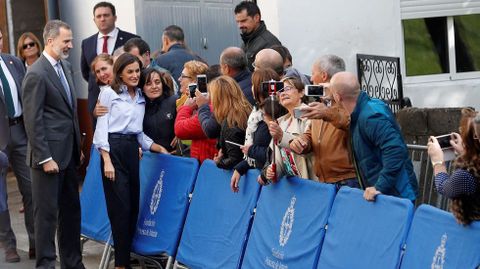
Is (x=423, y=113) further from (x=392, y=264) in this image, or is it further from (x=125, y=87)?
(x=392, y=264)

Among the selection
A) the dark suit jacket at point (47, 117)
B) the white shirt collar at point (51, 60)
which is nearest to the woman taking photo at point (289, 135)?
the dark suit jacket at point (47, 117)

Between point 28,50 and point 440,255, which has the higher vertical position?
point 28,50

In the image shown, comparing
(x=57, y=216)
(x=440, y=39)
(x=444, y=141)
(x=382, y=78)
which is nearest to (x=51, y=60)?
(x=57, y=216)

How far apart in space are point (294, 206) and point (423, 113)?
4.35 meters

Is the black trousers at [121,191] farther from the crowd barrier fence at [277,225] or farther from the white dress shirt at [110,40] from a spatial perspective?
the white dress shirt at [110,40]

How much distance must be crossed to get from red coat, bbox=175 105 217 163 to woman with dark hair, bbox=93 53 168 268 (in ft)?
1.64

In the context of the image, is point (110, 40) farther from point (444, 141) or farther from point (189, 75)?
point (444, 141)

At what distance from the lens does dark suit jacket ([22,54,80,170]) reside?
9.73 metres

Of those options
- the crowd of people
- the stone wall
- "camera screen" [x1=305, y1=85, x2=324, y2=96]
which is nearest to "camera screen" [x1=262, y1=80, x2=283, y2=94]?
the crowd of people

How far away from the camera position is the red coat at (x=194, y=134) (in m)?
9.84

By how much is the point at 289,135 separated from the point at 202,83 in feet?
4.76

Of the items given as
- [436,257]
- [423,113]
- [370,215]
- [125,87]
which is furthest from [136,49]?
[436,257]

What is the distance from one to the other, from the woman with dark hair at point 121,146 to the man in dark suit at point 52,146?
11.2 inches

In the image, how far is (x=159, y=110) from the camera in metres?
10.6
